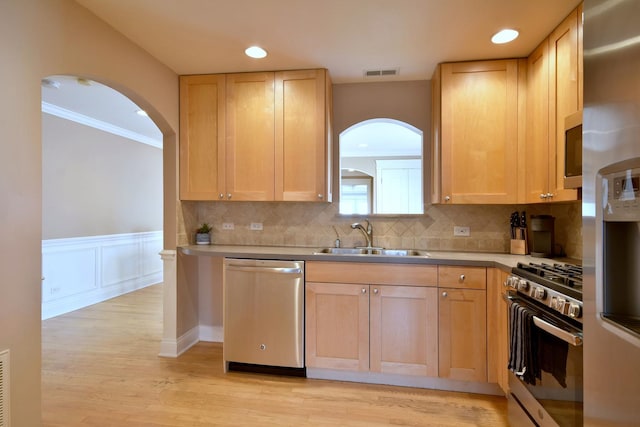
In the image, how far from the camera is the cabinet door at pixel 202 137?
9.06ft

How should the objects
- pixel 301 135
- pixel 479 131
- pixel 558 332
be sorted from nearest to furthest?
pixel 558 332, pixel 479 131, pixel 301 135

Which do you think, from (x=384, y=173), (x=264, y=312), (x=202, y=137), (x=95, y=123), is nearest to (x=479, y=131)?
(x=264, y=312)

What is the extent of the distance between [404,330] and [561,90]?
1.85m

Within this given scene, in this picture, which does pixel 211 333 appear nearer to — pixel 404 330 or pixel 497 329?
pixel 404 330

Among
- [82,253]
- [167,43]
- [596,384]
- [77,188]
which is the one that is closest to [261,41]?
[167,43]

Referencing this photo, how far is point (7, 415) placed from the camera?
4.83ft

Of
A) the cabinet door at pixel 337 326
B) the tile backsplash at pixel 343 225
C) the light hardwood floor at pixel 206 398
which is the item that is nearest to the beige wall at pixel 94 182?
the light hardwood floor at pixel 206 398

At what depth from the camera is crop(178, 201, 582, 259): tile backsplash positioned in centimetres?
274

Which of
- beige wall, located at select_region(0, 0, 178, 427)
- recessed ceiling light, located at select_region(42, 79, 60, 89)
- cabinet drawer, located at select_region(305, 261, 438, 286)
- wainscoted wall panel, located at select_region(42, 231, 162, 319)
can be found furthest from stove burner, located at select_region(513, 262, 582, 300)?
wainscoted wall panel, located at select_region(42, 231, 162, 319)

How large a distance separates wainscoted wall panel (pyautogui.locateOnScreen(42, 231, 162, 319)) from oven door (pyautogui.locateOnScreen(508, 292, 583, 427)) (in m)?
4.80

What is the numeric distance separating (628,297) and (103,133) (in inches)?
224

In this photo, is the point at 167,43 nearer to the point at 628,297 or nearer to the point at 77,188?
the point at 628,297

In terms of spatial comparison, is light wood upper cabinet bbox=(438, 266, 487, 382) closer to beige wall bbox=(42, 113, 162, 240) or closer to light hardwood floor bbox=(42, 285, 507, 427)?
light hardwood floor bbox=(42, 285, 507, 427)

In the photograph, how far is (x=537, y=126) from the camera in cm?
224
